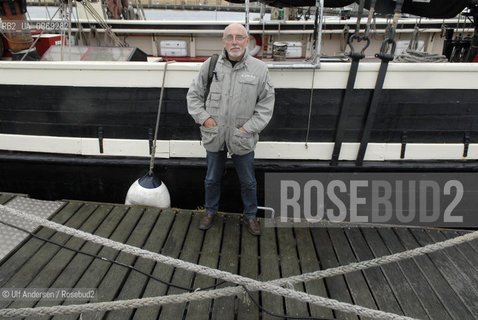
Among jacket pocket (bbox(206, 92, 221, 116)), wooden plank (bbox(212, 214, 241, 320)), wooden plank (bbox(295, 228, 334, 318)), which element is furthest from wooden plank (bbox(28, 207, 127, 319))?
wooden plank (bbox(295, 228, 334, 318))

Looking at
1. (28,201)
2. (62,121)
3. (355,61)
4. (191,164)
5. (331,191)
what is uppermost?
(355,61)

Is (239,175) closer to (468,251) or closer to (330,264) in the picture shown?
(330,264)

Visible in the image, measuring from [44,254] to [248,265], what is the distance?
1676 mm

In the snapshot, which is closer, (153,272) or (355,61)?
(153,272)

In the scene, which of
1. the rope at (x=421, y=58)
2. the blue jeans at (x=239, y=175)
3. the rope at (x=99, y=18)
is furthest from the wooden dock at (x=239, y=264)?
the rope at (x=99, y=18)

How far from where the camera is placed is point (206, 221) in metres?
3.28

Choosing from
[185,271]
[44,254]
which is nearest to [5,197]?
[44,254]

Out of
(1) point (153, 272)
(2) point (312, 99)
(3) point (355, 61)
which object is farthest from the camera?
(2) point (312, 99)

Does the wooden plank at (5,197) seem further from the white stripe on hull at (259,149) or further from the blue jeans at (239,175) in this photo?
the blue jeans at (239,175)

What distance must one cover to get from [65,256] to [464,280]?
10.5 feet

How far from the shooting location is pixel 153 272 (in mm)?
2760

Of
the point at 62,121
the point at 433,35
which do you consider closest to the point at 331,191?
the point at 62,121

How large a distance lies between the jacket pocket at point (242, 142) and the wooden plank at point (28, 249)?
1733mm

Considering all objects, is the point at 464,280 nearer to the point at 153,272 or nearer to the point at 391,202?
the point at 391,202
